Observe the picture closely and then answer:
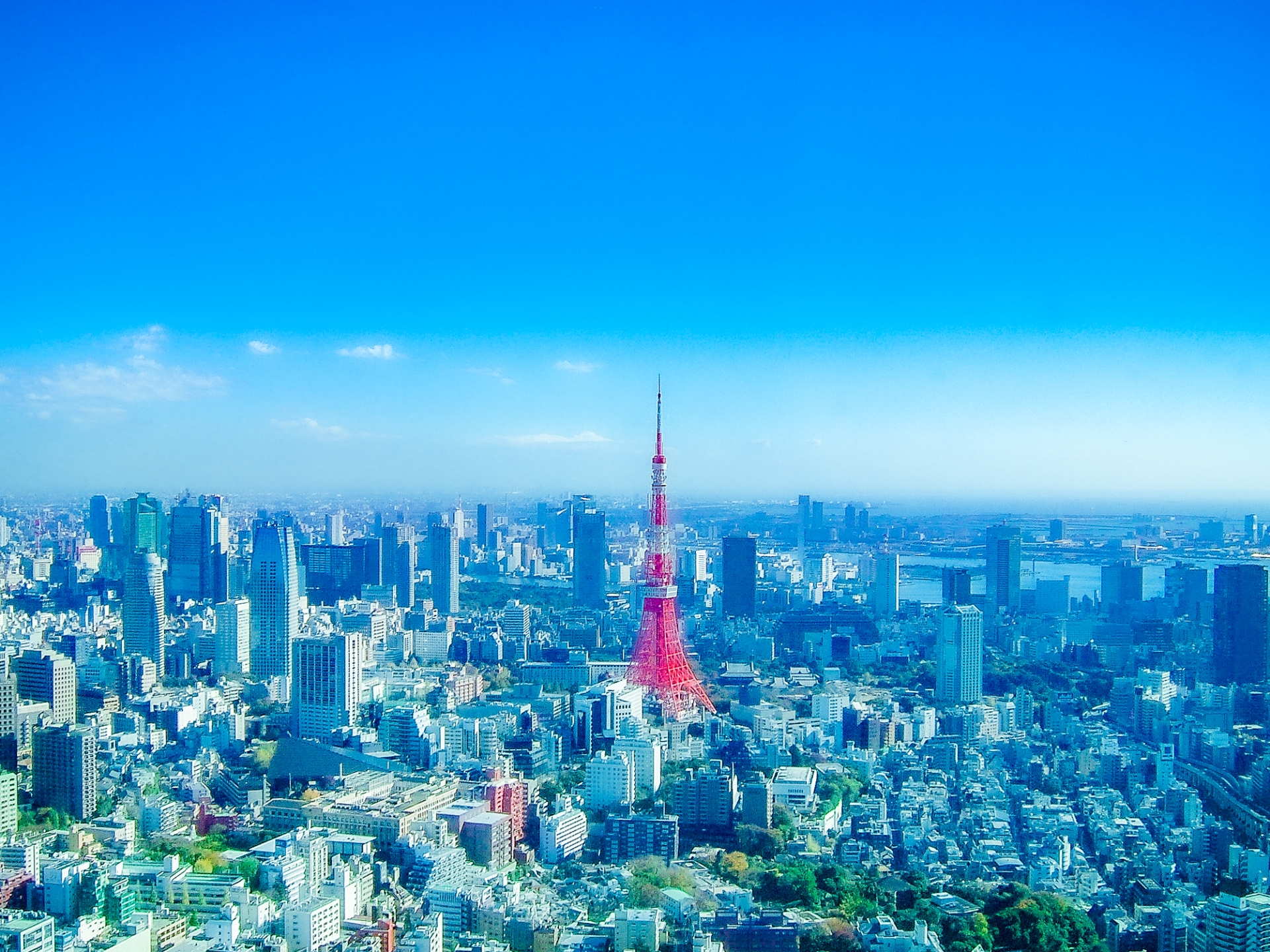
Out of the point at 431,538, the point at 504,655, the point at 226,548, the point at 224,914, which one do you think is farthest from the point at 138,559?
the point at 224,914

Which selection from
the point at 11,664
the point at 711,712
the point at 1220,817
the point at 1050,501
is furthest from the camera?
the point at 1050,501

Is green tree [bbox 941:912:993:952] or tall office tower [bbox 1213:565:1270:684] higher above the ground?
tall office tower [bbox 1213:565:1270:684]

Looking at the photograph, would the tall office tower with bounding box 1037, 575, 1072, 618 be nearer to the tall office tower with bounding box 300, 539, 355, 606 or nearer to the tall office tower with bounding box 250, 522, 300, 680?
the tall office tower with bounding box 300, 539, 355, 606

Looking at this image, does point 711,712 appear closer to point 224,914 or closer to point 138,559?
point 224,914

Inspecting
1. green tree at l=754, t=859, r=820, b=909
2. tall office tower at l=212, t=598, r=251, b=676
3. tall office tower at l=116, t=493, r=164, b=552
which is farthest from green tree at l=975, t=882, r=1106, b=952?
tall office tower at l=212, t=598, r=251, b=676

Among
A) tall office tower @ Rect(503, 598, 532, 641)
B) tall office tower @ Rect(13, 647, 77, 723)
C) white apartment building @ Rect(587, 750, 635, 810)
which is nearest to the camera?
white apartment building @ Rect(587, 750, 635, 810)

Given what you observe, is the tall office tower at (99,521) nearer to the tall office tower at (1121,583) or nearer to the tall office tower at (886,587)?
the tall office tower at (886,587)
